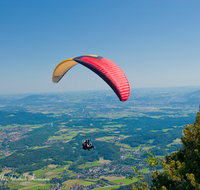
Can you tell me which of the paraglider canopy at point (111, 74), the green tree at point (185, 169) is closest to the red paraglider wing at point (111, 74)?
the paraglider canopy at point (111, 74)

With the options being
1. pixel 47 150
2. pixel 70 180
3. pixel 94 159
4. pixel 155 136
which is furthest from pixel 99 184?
pixel 155 136

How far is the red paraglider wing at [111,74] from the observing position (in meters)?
13.9

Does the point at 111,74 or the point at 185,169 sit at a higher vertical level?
the point at 111,74

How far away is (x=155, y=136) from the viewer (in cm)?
17588

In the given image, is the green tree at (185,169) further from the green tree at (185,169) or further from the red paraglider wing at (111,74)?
the red paraglider wing at (111,74)

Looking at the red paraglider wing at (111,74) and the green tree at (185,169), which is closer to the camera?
the green tree at (185,169)

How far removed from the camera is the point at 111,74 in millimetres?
14812

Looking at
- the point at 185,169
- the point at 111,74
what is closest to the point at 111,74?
the point at 111,74

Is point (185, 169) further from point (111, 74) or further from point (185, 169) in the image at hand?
point (111, 74)

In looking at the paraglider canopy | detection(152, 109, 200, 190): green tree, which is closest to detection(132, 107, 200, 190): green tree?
detection(152, 109, 200, 190): green tree

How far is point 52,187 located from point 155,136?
120316 mm

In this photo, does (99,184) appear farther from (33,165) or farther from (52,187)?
(33,165)

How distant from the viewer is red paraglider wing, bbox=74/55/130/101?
13.9 meters

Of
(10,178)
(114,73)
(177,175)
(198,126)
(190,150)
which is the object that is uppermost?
(114,73)
